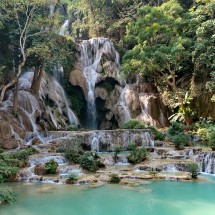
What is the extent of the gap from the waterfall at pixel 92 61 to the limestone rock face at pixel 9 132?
8.55 m

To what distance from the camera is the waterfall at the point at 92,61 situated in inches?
1030

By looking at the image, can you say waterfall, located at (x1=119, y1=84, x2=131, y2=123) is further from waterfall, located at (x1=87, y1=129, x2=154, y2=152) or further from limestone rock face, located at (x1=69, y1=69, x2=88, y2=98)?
waterfall, located at (x1=87, y1=129, x2=154, y2=152)

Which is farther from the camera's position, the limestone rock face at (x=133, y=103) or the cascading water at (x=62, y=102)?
the limestone rock face at (x=133, y=103)

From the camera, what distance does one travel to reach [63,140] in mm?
15914

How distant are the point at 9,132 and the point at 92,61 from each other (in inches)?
500

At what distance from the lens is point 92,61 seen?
27.9 m

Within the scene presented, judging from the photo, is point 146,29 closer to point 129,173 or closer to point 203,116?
point 203,116

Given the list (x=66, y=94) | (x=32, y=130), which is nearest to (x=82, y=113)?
(x=66, y=94)

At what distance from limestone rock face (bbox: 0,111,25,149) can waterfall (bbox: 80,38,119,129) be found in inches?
337

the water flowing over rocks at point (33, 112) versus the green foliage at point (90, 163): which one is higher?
the water flowing over rocks at point (33, 112)

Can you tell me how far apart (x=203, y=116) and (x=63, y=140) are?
1158 cm

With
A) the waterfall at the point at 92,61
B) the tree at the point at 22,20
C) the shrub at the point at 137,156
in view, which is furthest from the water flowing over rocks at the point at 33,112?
the shrub at the point at 137,156

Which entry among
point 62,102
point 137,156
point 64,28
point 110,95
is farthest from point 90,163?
point 64,28

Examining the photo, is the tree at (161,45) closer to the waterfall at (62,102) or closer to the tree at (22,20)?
the waterfall at (62,102)
